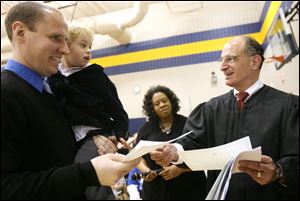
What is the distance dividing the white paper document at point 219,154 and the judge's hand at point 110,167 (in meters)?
0.27

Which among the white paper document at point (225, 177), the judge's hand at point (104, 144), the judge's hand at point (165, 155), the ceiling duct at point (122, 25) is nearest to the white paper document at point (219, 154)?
the white paper document at point (225, 177)

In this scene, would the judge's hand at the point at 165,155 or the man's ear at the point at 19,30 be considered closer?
the man's ear at the point at 19,30

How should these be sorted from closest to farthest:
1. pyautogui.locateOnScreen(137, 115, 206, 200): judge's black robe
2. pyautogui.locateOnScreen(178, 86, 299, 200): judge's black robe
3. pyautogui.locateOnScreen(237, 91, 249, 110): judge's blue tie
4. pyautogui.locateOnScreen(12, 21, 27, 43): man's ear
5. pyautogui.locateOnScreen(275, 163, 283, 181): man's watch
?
pyautogui.locateOnScreen(12, 21, 27, 43): man's ear
pyautogui.locateOnScreen(275, 163, 283, 181): man's watch
pyautogui.locateOnScreen(178, 86, 299, 200): judge's black robe
pyautogui.locateOnScreen(237, 91, 249, 110): judge's blue tie
pyautogui.locateOnScreen(137, 115, 206, 200): judge's black robe

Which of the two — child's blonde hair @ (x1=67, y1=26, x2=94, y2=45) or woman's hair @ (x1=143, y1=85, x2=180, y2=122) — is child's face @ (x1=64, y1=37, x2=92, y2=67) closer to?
child's blonde hair @ (x1=67, y1=26, x2=94, y2=45)

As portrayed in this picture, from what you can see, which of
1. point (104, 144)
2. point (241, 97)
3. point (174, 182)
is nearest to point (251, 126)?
point (241, 97)

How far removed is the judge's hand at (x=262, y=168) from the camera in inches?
38.2

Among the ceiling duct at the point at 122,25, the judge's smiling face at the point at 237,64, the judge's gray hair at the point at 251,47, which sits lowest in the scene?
the judge's smiling face at the point at 237,64

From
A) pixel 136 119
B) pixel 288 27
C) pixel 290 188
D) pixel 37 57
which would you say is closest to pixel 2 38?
pixel 136 119

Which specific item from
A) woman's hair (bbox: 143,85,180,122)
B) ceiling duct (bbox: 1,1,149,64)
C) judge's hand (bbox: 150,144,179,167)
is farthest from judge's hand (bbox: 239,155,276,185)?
ceiling duct (bbox: 1,1,149,64)

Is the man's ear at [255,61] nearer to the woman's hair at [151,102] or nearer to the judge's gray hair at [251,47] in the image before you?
the judge's gray hair at [251,47]

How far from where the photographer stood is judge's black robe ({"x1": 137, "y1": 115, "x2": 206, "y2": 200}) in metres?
1.94

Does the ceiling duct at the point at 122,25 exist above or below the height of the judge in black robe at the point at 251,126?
above

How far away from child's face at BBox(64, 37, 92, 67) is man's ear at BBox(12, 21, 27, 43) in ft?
0.87

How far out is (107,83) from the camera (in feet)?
3.62
